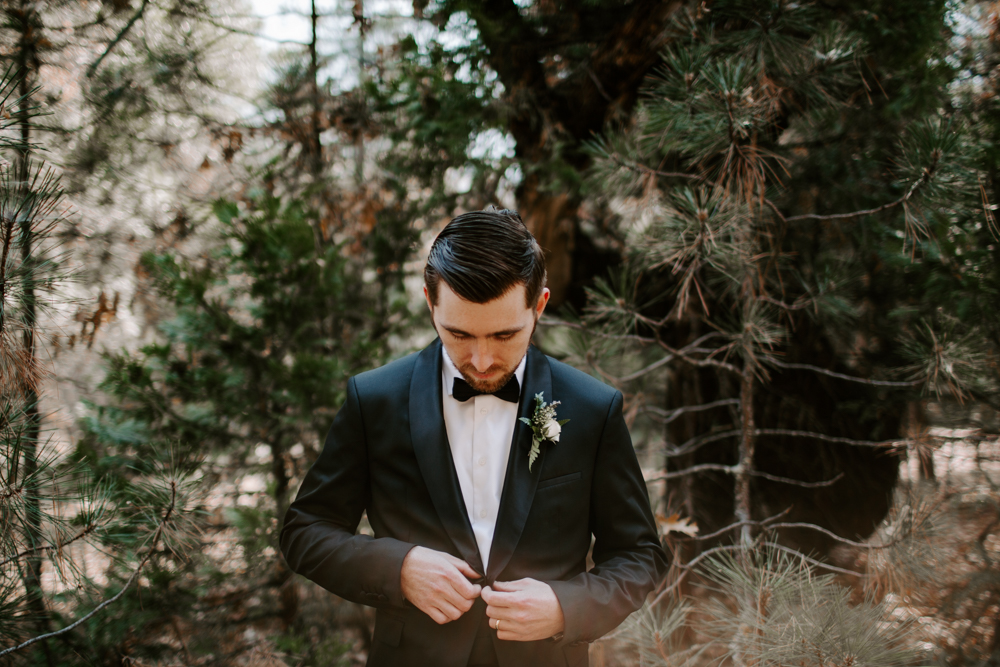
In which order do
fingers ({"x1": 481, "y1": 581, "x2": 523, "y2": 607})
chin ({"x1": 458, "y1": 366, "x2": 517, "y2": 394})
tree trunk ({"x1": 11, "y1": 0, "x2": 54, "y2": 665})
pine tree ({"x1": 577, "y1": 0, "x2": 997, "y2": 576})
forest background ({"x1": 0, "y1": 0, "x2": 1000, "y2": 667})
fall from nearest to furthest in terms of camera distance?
fingers ({"x1": 481, "y1": 581, "x2": 523, "y2": 607}) → chin ({"x1": 458, "y1": 366, "x2": 517, "y2": 394}) → tree trunk ({"x1": 11, "y1": 0, "x2": 54, "y2": 665}) → forest background ({"x1": 0, "y1": 0, "x2": 1000, "y2": 667}) → pine tree ({"x1": 577, "y1": 0, "x2": 997, "y2": 576})

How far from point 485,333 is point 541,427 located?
1.03 ft

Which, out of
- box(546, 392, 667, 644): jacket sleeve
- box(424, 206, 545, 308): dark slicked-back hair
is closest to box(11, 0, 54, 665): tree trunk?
box(424, 206, 545, 308): dark slicked-back hair

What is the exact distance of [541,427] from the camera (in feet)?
4.26

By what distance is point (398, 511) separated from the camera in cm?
135

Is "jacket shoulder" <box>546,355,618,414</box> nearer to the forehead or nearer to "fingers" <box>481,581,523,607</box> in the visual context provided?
the forehead

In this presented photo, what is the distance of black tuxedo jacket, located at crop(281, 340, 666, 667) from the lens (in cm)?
124

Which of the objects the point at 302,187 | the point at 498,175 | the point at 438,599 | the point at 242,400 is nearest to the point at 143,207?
the point at 302,187

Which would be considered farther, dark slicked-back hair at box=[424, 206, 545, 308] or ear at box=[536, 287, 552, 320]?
ear at box=[536, 287, 552, 320]

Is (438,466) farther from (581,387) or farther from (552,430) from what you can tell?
(581,387)

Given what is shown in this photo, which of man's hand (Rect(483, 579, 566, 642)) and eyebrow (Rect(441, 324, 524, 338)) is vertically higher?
eyebrow (Rect(441, 324, 524, 338))

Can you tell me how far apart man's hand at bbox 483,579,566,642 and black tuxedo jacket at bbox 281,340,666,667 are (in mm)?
33

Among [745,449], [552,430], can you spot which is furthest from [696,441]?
[552,430]

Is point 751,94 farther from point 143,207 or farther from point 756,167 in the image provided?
point 143,207

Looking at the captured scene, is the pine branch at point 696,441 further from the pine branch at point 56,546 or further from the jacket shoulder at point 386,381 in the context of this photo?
the pine branch at point 56,546
